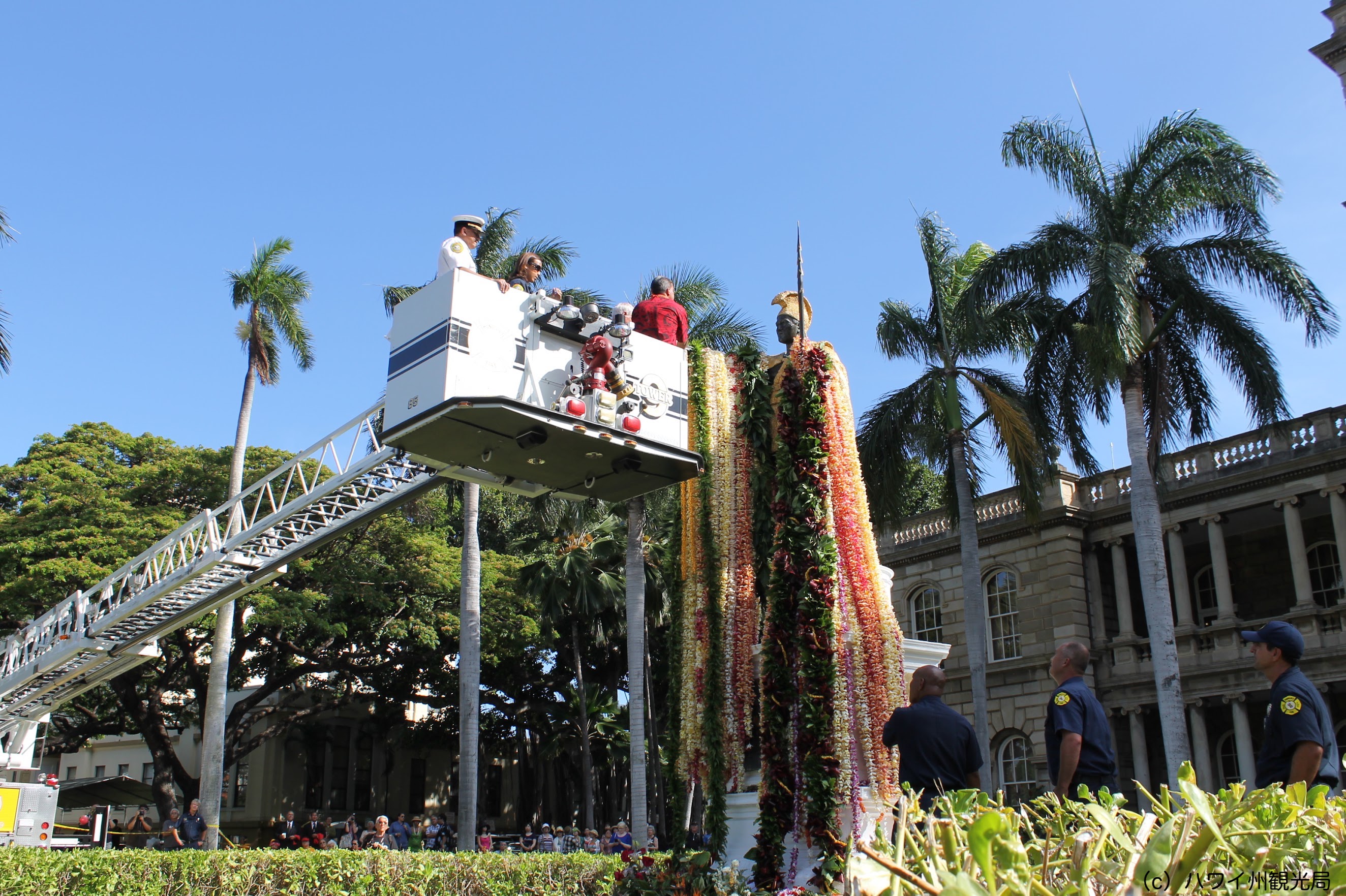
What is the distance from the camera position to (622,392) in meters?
10.1

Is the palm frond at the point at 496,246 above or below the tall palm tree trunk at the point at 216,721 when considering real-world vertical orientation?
above

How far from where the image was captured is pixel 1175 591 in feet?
104

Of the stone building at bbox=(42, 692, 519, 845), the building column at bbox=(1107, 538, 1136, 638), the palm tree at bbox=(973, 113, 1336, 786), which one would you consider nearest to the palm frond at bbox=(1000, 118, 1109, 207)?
the palm tree at bbox=(973, 113, 1336, 786)

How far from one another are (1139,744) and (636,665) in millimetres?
14936

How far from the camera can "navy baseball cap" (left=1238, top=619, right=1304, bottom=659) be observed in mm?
6043

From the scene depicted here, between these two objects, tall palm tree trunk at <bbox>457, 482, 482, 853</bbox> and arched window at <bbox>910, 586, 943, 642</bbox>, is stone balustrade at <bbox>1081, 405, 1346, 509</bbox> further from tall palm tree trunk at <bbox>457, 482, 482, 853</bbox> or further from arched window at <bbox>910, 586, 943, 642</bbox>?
tall palm tree trunk at <bbox>457, 482, 482, 853</bbox>

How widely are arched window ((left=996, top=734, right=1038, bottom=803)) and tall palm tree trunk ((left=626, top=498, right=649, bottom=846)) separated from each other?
12341 mm

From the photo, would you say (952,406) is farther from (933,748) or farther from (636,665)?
(933,748)

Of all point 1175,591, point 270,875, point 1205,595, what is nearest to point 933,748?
point 270,875

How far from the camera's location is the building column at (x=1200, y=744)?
2958 cm

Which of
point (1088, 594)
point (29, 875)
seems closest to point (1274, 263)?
point (1088, 594)

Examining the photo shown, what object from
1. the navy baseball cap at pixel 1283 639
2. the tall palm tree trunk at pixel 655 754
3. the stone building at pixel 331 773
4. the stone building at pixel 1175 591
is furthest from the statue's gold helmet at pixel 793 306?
the stone building at pixel 331 773

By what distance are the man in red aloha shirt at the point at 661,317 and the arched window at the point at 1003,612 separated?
2647cm

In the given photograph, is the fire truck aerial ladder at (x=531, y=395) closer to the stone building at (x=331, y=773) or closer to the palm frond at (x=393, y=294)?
the palm frond at (x=393, y=294)
